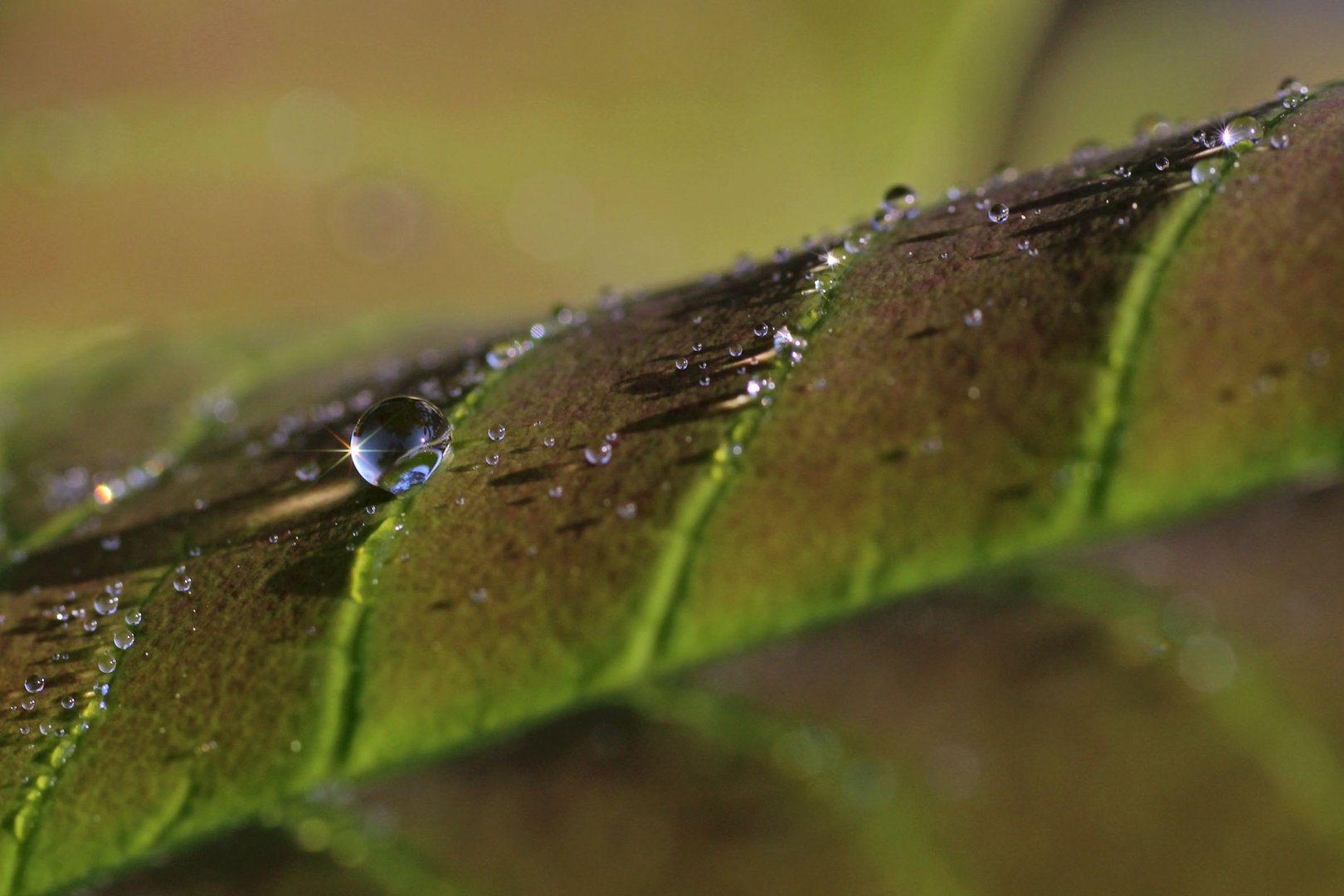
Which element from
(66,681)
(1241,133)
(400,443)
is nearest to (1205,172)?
(1241,133)

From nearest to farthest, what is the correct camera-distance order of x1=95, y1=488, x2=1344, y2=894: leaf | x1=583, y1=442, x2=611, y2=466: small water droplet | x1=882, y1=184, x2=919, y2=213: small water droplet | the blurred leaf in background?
x1=95, y1=488, x2=1344, y2=894: leaf → x1=583, y1=442, x2=611, y2=466: small water droplet → x1=882, y1=184, x2=919, y2=213: small water droplet → the blurred leaf in background

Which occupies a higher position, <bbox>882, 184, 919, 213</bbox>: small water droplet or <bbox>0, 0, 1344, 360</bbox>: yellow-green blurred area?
<bbox>0, 0, 1344, 360</bbox>: yellow-green blurred area

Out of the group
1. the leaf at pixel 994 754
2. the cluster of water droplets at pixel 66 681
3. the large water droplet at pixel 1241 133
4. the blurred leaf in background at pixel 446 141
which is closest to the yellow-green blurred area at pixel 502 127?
the blurred leaf in background at pixel 446 141

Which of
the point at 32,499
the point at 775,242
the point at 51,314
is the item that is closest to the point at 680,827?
the point at 32,499

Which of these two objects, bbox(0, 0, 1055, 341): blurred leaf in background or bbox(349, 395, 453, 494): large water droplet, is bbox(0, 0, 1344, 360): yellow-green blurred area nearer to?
bbox(0, 0, 1055, 341): blurred leaf in background

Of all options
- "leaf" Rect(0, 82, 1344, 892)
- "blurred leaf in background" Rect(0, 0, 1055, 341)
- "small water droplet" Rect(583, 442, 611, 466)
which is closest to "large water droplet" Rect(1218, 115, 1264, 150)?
"leaf" Rect(0, 82, 1344, 892)

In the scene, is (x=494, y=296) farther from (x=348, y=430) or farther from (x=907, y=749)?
(x=907, y=749)

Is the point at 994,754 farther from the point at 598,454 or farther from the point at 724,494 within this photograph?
the point at 598,454
